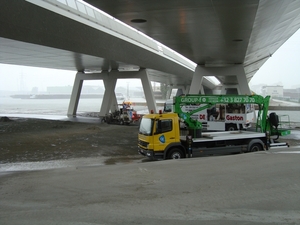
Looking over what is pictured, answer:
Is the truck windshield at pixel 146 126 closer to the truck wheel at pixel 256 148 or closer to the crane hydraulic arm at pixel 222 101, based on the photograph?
the crane hydraulic arm at pixel 222 101

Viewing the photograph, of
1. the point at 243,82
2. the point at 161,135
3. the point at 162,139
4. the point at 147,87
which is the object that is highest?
the point at 147,87

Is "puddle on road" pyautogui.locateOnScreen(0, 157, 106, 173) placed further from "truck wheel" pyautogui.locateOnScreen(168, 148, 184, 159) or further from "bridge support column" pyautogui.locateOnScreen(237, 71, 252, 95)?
"bridge support column" pyautogui.locateOnScreen(237, 71, 252, 95)

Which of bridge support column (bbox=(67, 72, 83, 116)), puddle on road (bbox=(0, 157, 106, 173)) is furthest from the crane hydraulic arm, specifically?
bridge support column (bbox=(67, 72, 83, 116))

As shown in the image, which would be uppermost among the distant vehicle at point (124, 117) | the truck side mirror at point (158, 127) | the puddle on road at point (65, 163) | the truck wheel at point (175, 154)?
the distant vehicle at point (124, 117)

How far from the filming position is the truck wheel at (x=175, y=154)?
42.6 feet

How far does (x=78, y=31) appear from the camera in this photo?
21.2m

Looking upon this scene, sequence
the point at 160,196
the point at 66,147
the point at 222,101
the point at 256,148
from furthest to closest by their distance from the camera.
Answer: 1. the point at 66,147
2. the point at 222,101
3. the point at 256,148
4. the point at 160,196

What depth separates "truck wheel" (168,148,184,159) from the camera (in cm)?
1299

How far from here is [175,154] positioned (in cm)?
1308

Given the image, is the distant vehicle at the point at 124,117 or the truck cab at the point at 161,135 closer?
the truck cab at the point at 161,135

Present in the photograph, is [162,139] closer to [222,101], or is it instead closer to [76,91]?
[222,101]

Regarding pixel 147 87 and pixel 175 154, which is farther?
pixel 147 87

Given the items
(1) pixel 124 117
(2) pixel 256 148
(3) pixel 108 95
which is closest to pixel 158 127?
(2) pixel 256 148

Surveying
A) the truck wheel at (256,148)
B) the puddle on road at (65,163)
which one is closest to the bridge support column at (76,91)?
the puddle on road at (65,163)
